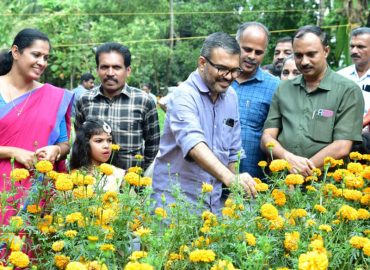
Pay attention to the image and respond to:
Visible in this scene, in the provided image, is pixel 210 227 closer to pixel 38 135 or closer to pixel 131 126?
pixel 38 135

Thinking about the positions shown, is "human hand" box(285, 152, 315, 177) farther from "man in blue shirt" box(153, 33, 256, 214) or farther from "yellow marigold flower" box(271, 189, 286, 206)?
"yellow marigold flower" box(271, 189, 286, 206)

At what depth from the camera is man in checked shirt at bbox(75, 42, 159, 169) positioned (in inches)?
150

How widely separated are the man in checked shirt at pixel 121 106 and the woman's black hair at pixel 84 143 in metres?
0.13

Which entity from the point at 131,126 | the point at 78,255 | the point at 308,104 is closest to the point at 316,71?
the point at 308,104

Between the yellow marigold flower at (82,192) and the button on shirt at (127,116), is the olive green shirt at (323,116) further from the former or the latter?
the yellow marigold flower at (82,192)

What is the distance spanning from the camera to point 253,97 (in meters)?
3.76

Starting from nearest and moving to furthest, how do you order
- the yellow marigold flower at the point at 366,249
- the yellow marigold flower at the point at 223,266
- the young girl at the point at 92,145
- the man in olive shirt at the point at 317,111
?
the yellow marigold flower at the point at 223,266 → the yellow marigold flower at the point at 366,249 → the man in olive shirt at the point at 317,111 → the young girl at the point at 92,145

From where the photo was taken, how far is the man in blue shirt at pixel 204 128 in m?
2.76

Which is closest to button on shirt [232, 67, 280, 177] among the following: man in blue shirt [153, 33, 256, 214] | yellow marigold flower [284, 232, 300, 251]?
man in blue shirt [153, 33, 256, 214]

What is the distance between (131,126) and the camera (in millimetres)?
3826

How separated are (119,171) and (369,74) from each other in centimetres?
213

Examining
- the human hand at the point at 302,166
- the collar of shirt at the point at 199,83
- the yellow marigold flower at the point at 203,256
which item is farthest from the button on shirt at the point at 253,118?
the yellow marigold flower at the point at 203,256

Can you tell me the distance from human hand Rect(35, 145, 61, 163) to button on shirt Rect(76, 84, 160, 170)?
0.77 metres

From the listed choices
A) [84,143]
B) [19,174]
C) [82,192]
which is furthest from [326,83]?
[19,174]
